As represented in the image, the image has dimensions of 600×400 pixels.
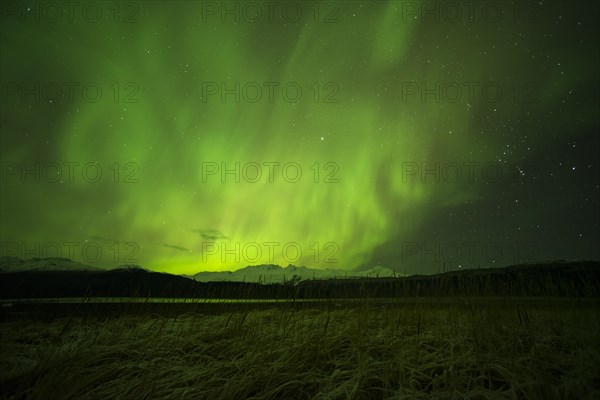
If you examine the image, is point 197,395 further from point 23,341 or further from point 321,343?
point 23,341

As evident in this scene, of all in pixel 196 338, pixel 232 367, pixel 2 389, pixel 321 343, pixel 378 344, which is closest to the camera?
pixel 2 389

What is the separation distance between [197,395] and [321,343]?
7.22 feet

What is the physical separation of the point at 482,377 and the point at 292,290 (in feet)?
12.0

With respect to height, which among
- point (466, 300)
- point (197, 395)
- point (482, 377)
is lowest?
point (197, 395)

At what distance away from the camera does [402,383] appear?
4.46m

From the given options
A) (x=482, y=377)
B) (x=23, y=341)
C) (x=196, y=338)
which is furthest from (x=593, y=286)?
(x=23, y=341)

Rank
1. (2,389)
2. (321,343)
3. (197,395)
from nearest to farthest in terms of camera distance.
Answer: (2,389), (197,395), (321,343)

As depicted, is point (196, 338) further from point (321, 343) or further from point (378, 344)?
point (378, 344)

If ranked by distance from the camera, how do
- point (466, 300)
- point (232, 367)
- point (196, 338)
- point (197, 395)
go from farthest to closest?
point (196, 338), point (466, 300), point (232, 367), point (197, 395)

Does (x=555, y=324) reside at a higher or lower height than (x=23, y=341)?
higher

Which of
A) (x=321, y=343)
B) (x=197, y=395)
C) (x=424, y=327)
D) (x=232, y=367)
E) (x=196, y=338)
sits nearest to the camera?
(x=197, y=395)

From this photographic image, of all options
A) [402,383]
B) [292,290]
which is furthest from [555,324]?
[292,290]

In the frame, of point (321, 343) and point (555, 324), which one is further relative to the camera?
point (555, 324)

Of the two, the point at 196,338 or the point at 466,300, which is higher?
the point at 466,300
